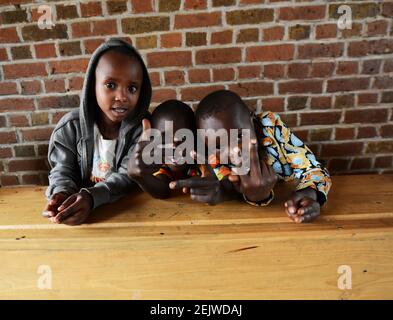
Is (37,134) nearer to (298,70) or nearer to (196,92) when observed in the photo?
(196,92)

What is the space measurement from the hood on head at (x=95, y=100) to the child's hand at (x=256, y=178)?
0.48 m

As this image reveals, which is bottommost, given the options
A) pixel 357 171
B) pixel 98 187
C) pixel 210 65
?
pixel 357 171

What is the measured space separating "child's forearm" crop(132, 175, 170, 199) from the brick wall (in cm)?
60

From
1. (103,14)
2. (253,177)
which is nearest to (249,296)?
(253,177)

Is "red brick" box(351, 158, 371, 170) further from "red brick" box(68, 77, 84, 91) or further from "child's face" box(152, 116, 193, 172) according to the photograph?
"red brick" box(68, 77, 84, 91)

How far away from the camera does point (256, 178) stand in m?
1.09

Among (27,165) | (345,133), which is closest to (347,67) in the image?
(345,133)

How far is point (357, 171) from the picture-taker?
1.92 meters

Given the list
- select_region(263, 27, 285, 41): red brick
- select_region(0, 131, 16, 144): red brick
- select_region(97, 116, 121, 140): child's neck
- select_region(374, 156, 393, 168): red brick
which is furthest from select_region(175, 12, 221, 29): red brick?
select_region(374, 156, 393, 168): red brick

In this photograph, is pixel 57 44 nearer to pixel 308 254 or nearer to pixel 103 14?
pixel 103 14

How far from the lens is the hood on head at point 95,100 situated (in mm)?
1317

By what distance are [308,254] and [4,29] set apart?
158 cm

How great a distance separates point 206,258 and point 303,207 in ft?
1.13

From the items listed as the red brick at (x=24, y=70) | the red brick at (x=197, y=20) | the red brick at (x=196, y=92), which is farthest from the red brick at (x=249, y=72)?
the red brick at (x=24, y=70)
